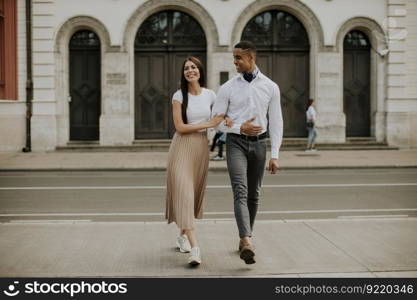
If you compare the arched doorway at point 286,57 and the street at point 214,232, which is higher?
the arched doorway at point 286,57

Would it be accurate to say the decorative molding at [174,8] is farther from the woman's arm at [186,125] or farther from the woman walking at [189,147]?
the woman's arm at [186,125]

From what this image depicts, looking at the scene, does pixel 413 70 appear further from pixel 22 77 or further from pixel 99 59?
pixel 22 77

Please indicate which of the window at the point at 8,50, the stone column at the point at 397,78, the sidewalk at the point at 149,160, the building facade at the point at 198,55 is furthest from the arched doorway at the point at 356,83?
the window at the point at 8,50

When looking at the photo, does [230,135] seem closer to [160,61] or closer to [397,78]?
[160,61]

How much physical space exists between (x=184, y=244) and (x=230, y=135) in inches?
47.1

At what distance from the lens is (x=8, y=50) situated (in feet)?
73.4

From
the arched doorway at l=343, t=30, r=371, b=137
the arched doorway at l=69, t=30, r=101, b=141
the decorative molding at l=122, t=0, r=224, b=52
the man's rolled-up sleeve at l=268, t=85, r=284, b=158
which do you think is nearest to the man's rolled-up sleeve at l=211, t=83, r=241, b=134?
the man's rolled-up sleeve at l=268, t=85, r=284, b=158

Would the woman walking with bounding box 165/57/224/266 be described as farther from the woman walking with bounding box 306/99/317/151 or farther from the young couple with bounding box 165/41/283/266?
the woman walking with bounding box 306/99/317/151

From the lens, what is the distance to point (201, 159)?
654 cm

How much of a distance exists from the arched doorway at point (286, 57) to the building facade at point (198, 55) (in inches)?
1.4

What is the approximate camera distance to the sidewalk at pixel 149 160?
1738 centimetres

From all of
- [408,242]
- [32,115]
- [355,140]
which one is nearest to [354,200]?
[408,242]

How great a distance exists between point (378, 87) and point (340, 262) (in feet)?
58.9

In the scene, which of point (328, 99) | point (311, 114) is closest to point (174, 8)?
point (311, 114)
